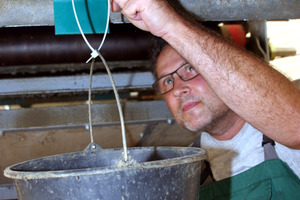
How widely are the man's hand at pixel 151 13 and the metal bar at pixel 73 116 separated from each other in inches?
33.3

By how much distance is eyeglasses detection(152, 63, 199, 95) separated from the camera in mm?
1580

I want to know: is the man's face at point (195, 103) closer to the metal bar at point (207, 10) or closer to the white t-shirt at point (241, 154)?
the white t-shirt at point (241, 154)

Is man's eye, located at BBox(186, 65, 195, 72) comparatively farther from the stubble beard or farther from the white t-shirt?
the white t-shirt

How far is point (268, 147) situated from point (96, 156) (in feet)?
2.39

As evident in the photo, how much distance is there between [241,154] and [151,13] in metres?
0.85

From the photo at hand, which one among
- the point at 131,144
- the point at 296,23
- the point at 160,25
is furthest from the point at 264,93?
the point at 296,23

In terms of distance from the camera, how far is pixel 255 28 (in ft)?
6.56

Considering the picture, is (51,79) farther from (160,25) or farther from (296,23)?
(296,23)

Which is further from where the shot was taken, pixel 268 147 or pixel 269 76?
pixel 268 147

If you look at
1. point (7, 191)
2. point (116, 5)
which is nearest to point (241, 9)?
point (116, 5)

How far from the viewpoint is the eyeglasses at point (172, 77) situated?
158 centimetres

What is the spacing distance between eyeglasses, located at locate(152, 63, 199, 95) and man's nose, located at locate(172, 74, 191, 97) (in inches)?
0.8

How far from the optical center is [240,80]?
0.98m

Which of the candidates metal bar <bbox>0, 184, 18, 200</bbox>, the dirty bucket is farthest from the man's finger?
metal bar <bbox>0, 184, 18, 200</bbox>
